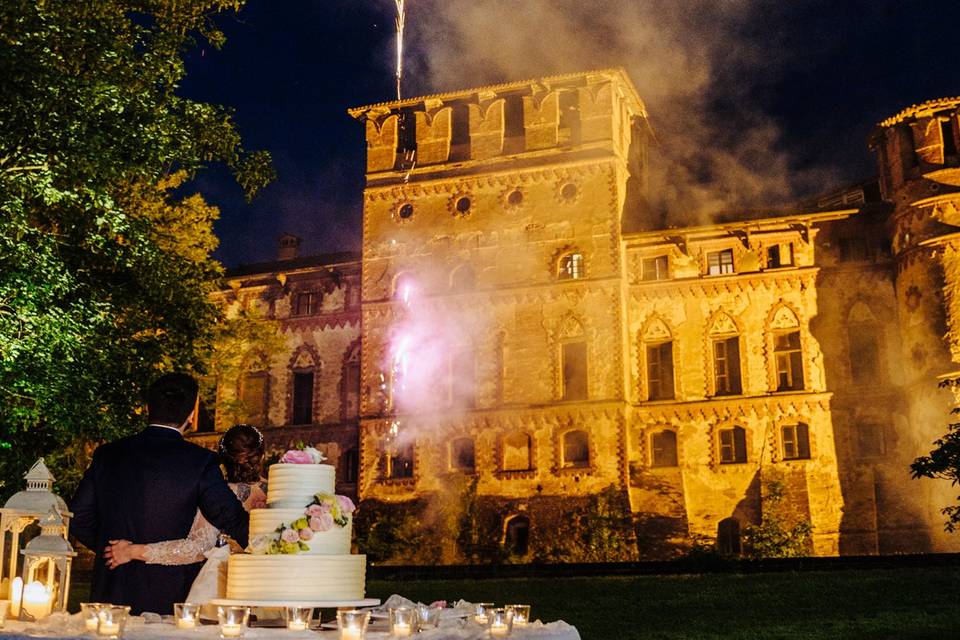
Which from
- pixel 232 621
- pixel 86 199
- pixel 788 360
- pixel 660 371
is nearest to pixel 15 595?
pixel 232 621

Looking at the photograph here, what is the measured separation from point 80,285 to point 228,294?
2391 cm

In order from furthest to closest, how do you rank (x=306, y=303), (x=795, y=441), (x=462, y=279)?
(x=306, y=303) < (x=462, y=279) < (x=795, y=441)

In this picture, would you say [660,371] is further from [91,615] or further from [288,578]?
[91,615]

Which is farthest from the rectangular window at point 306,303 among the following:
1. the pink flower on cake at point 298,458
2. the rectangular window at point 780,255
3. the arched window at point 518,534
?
the pink flower on cake at point 298,458

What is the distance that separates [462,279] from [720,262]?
8.22 meters

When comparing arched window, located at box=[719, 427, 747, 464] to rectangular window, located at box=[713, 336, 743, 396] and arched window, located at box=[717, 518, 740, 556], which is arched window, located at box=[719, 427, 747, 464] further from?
arched window, located at box=[717, 518, 740, 556]

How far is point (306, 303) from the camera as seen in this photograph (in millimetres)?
35125

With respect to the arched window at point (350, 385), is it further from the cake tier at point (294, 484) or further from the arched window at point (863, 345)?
the cake tier at point (294, 484)

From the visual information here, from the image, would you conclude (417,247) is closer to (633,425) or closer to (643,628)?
(633,425)

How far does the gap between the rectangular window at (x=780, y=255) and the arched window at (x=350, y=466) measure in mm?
14901

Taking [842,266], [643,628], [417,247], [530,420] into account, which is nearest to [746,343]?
[842,266]

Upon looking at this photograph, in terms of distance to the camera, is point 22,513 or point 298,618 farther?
point 22,513

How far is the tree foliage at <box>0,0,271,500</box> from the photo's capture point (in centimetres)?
1109

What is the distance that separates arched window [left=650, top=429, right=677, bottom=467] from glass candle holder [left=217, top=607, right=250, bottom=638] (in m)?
26.4
